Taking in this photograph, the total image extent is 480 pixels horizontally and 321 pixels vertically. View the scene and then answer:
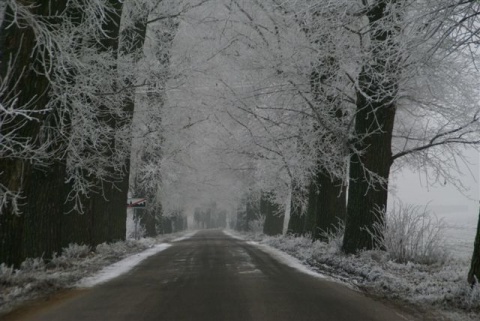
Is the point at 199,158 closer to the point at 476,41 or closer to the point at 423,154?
the point at 423,154

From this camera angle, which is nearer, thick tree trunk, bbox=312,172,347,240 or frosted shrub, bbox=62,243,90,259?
frosted shrub, bbox=62,243,90,259

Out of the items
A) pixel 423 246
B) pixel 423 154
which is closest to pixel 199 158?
pixel 423 154

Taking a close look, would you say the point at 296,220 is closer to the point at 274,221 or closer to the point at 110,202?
the point at 274,221

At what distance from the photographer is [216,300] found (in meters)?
6.95

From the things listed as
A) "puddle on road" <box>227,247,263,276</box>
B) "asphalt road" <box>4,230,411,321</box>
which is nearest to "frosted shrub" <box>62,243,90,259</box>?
"asphalt road" <box>4,230,411,321</box>

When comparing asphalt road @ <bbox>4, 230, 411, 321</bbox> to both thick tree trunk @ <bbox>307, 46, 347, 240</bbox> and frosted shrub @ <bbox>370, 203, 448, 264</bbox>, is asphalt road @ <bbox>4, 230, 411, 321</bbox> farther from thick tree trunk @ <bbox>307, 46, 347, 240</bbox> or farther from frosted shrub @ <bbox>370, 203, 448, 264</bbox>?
thick tree trunk @ <bbox>307, 46, 347, 240</bbox>

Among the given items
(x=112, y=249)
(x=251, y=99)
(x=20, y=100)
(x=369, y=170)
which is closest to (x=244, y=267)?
(x=369, y=170)

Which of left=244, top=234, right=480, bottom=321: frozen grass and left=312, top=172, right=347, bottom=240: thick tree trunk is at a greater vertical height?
left=312, top=172, right=347, bottom=240: thick tree trunk

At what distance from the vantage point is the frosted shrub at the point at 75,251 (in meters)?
11.9

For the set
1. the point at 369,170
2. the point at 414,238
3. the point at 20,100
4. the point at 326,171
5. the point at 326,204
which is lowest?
the point at 414,238

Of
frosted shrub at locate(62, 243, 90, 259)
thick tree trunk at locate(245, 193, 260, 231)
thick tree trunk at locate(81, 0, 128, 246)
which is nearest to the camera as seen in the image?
frosted shrub at locate(62, 243, 90, 259)

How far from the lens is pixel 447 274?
9.01 metres

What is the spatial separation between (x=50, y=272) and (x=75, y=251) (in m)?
2.85

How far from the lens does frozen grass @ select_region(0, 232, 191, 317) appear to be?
708cm
